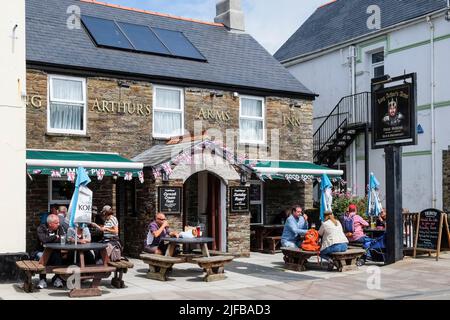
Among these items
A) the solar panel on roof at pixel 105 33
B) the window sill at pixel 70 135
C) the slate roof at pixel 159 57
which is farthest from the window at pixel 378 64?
the window sill at pixel 70 135

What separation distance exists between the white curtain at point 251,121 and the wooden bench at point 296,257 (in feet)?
19.2

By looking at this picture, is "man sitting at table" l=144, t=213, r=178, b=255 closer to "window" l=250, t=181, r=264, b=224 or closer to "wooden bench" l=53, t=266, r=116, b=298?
"wooden bench" l=53, t=266, r=116, b=298

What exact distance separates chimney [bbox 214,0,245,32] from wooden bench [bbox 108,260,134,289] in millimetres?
12701

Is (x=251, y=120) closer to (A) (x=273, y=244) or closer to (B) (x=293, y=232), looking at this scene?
(A) (x=273, y=244)

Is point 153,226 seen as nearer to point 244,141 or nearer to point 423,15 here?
point 244,141

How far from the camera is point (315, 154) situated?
2316 cm

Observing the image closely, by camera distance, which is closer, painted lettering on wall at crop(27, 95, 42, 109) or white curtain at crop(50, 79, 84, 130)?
painted lettering on wall at crop(27, 95, 42, 109)

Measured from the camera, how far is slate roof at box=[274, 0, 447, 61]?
21.1 metres

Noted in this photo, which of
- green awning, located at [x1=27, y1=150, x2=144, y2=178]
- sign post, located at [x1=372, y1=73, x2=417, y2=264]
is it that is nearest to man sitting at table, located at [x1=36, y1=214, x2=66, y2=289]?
green awning, located at [x1=27, y1=150, x2=144, y2=178]

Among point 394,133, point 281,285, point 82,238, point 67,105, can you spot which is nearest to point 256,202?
point 394,133

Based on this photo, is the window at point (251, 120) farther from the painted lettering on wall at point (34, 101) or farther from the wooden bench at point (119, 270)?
the wooden bench at point (119, 270)

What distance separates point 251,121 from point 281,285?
325 inches

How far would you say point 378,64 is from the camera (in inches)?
885
